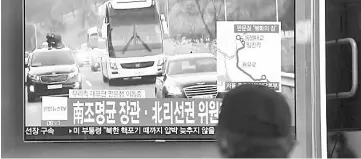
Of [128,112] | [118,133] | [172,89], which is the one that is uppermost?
[172,89]

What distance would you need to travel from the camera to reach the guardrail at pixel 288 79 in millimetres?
2996

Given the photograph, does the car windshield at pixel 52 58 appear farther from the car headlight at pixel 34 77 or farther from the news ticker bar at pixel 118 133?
the news ticker bar at pixel 118 133

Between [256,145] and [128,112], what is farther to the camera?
[128,112]

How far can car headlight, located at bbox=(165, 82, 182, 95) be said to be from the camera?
2.93 m

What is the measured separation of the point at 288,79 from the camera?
300cm

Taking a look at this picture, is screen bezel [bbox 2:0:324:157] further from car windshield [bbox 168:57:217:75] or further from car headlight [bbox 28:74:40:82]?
car windshield [bbox 168:57:217:75]

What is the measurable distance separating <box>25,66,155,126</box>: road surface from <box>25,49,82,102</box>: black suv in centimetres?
3

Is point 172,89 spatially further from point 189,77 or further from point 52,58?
point 52,58

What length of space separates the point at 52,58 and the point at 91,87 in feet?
0.77

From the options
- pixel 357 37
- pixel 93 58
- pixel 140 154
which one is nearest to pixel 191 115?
pixel 140 154

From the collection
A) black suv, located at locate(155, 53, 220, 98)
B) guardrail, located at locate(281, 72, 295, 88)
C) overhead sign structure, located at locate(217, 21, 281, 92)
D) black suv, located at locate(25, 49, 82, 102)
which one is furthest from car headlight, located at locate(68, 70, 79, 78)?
guardrail, located at locate(281, 72, 295, 88)

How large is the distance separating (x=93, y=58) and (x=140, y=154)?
0.53 metres

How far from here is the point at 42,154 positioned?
115 inches

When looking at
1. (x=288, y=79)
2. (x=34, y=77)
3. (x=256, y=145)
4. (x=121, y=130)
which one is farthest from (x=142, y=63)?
(x=256, y=145)
